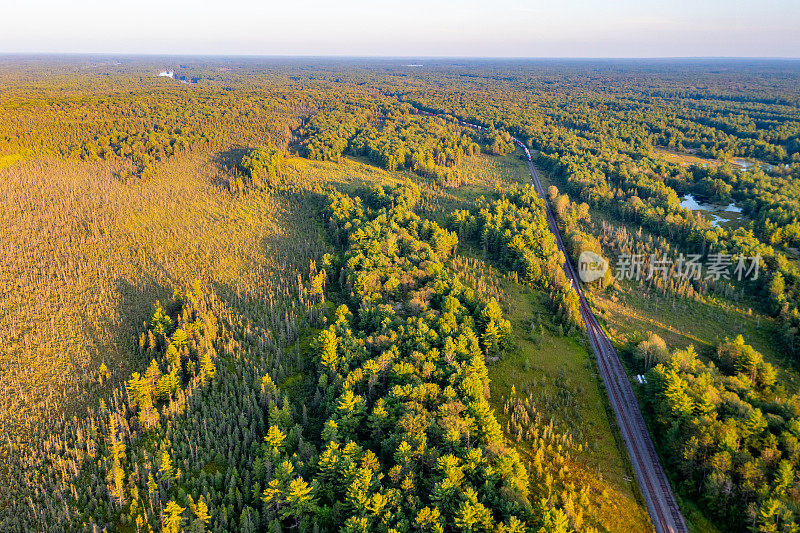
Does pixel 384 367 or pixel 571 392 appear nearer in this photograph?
pixel 384 367

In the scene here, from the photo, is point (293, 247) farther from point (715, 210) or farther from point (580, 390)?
point (715, 210)

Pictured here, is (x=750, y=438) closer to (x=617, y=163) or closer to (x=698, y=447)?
(x=698, y=447)

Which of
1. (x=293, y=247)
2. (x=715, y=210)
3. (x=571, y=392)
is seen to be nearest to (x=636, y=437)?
(x=571, y=392)

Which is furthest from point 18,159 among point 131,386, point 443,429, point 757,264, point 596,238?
point 757,264

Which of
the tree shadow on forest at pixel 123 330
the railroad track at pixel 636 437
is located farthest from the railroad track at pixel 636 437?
the tree shadow on forest at pixel 123 330

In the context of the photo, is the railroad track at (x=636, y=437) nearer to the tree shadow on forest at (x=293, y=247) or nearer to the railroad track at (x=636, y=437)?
the railroad track at (x=636, y=437)

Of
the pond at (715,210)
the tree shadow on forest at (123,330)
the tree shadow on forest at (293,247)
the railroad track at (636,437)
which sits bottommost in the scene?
the railroad track at (636,437)

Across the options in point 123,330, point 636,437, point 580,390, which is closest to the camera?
point 636,437

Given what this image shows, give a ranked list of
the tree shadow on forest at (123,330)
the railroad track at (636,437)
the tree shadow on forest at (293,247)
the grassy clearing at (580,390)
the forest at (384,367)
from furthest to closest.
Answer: the tree shadow on forest at (293,247)
the tree shadow on forest at (123,330)
the grassy clearing at (580,390)
the railroad track at (636,437)
the forest at (384,367)

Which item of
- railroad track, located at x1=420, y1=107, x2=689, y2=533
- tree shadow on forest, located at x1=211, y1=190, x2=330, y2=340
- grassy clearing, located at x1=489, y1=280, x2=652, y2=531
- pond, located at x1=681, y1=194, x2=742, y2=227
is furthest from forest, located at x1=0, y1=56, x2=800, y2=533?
pond, located at x1=681, y1=194, x2=742, y2=227
